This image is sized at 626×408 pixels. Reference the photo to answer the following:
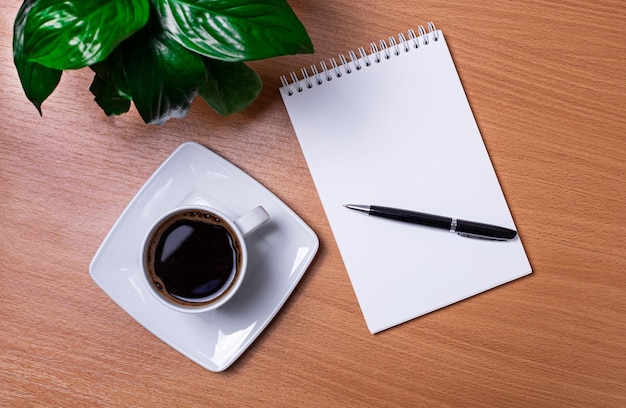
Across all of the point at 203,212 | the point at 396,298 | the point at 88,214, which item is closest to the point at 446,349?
the point at 396,298

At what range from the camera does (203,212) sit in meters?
0.72

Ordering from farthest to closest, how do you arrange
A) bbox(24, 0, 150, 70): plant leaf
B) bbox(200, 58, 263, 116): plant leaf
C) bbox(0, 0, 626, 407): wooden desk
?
bbox(0, 0, 626, 407): wooden desk, bbox(200, 58, 263, 116): plant leaf, bbox(24, 0, 150, 70): plant leaf

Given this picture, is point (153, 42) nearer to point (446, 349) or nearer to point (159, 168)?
point (159, 168)

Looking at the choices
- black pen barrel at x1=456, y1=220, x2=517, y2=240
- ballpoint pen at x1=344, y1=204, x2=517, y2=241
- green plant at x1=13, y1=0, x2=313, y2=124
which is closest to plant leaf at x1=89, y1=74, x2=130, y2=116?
green plant at x1=13, y1=0, x2=313, y2=124

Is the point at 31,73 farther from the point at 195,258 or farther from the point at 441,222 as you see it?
the point at 441,222

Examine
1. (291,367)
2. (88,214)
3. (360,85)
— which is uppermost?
(360,85)

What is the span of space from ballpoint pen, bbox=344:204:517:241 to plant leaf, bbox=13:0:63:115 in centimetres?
35

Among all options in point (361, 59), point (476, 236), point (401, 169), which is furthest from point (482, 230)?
point (361, 59)

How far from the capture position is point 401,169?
773mm

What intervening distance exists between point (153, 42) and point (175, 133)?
0.18 metres

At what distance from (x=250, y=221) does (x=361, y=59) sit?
9.4 inches

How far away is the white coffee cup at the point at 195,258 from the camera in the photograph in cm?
72

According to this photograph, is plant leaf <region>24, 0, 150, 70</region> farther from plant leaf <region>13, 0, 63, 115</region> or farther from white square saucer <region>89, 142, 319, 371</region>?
white square saucer <region>89, 142, 319, 371</region>

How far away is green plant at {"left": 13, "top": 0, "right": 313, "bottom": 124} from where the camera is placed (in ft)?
1.82
